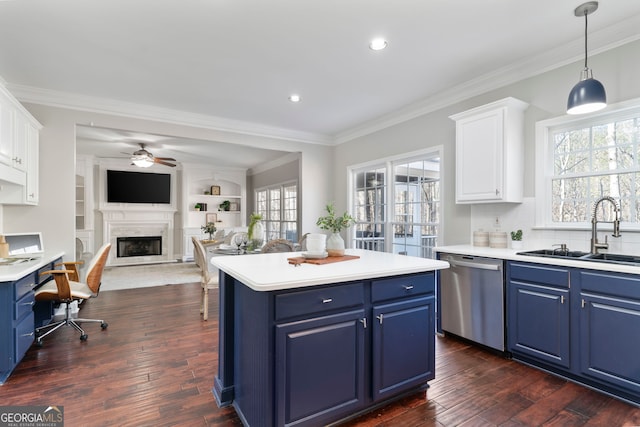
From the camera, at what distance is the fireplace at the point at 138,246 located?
8.05 m

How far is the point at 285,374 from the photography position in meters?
1.64

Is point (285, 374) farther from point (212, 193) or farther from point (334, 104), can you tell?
point (212, 193)

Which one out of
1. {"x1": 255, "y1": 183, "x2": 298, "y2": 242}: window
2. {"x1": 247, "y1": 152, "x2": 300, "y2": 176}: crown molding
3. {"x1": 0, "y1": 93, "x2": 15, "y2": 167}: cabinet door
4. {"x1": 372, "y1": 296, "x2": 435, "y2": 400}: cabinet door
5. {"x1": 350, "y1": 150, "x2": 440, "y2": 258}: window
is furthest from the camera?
{"x1": 255, "y1": 183, "x2": 298, "y2": 242}: window

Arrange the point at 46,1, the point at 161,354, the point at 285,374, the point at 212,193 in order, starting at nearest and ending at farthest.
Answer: the point at 285,374 < the point at 46,1 < the point at 161,354 < the point at 212,193

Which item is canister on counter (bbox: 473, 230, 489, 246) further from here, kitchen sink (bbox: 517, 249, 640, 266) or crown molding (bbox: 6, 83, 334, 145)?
crown molding (bbox: 6, 83, 334, 145)

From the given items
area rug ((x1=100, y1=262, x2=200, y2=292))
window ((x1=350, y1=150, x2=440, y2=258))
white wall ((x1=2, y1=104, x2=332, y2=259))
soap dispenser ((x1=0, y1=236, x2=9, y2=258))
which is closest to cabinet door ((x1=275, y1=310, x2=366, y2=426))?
window ((x1=350, y1=150, x2=440, y2=258))

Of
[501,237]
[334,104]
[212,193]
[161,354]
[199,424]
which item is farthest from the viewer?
[212,193]

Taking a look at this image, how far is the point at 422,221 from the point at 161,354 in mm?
3505

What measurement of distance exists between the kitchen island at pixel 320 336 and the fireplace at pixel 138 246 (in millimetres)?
7202

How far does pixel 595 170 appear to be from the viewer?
2836 mm

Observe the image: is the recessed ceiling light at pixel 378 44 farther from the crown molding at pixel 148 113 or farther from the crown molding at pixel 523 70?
the crown molding at pixel 148 113

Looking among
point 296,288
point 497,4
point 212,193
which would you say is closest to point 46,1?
point 296,288

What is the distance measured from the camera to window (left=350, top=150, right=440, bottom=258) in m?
4.32

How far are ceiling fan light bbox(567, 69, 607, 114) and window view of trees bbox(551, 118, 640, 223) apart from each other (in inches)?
23.7
